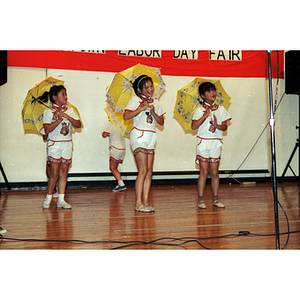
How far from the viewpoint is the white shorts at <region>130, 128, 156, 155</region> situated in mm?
4070

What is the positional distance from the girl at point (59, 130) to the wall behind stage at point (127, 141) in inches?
95.6

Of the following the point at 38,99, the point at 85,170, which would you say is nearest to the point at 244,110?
the point at 85,170

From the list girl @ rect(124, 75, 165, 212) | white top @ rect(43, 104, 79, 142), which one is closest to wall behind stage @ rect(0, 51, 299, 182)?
white top @ rect(43, 104, 79, 142)

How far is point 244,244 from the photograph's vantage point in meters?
2.72

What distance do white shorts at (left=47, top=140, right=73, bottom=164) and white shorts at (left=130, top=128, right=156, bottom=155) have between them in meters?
0.96

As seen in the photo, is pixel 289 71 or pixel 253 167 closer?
pixel 289 71

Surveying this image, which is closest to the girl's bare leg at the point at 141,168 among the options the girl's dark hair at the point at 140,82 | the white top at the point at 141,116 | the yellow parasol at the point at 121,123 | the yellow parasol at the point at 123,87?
the white top at the point at 141,116

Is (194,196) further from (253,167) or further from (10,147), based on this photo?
(10,147)

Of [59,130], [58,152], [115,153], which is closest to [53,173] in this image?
[58,152]

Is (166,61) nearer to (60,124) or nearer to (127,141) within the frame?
(127,141)

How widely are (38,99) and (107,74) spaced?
2787 mm
